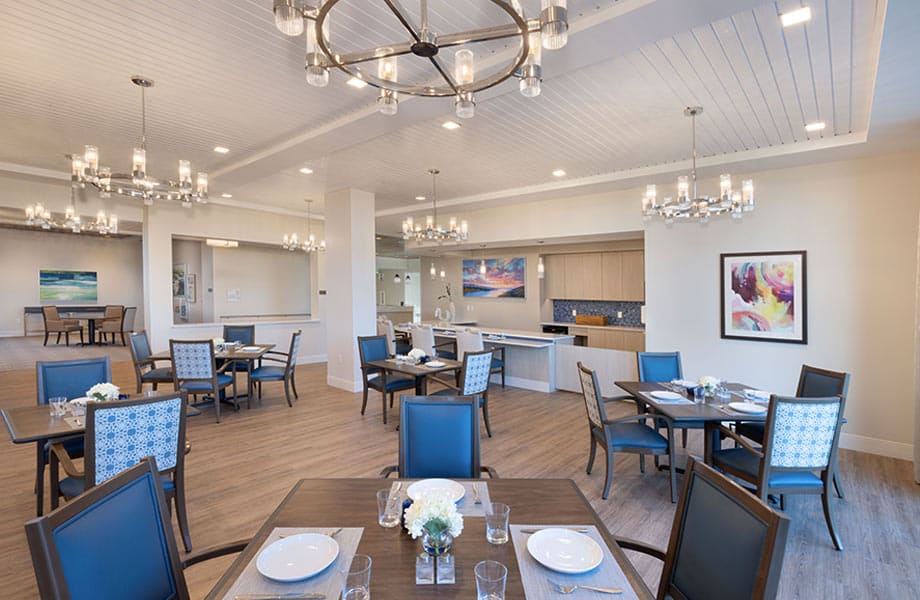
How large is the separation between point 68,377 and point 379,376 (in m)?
2.94

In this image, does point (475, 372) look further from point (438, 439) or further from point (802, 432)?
point (802, 432)

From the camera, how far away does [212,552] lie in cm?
151

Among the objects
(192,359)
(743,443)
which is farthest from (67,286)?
(743,443)

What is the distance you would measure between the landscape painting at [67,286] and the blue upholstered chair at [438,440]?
51.7 feet

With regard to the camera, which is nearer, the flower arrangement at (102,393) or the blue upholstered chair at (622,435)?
the flower arrangement at (102,393)

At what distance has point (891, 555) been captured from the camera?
102 inches

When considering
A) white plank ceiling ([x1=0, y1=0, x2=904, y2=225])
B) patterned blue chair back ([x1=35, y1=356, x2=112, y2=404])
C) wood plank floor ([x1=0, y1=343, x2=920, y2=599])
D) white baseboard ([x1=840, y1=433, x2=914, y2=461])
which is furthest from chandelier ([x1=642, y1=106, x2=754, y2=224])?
patterned blue chair back ([x1=35, y1=356, x2=112, y2=404])

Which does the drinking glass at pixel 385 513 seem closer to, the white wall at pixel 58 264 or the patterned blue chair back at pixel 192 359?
the patterned blue chair back at pixel 192 359

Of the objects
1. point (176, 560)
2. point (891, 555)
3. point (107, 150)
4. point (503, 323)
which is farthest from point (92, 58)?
point (503, 323)

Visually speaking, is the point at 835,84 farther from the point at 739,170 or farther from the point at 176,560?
the point at 176,560

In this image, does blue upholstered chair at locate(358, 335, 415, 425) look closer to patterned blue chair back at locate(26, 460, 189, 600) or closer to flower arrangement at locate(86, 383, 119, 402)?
flower arrangement at locate(86, 383, 119, 402)

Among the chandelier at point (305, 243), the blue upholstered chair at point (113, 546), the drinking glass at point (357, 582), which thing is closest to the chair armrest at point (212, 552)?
the blue upholstered chair at point (113, 546)

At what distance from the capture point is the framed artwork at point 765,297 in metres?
4.77

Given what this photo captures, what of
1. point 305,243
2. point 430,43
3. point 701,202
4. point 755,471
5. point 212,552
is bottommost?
point 755,471
